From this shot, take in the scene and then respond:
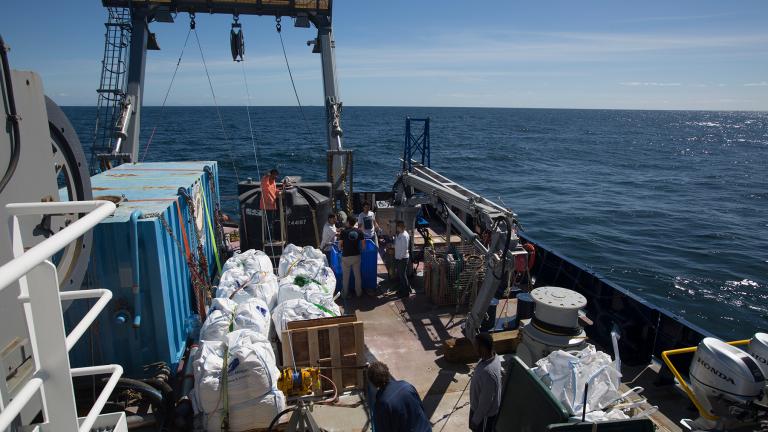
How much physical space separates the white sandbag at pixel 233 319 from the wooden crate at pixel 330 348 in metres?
0.43

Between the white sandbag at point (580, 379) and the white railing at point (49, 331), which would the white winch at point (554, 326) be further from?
the white railing at point (49, 331)

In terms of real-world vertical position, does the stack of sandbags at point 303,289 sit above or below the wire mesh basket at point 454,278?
above

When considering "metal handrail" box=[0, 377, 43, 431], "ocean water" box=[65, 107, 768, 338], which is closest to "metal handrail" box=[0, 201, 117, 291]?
"metal handrail" box=[0, 377, 43, 431]

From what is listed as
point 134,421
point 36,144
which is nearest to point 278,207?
point 134,421

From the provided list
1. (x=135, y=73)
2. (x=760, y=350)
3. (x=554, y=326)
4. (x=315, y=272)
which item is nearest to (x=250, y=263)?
(x=315, y=272)

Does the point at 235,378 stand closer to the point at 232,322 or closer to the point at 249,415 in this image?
the point at 249,415

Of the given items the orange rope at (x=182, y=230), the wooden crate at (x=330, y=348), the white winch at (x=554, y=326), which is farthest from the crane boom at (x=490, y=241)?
the orange rope at (x=182, y=230)

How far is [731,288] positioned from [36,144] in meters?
22.3

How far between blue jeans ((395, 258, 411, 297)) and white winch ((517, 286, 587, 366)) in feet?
12.3

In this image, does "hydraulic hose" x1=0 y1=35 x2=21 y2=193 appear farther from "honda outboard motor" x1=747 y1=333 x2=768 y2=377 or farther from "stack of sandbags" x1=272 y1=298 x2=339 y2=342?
"honda outboard motor" x1=747 y1=333 x2=768 y2=377

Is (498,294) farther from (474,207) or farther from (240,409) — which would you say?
(240,409)

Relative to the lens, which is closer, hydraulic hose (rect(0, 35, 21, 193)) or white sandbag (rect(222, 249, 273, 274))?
hydraulic hose (rect(0, 35, 21, 193))

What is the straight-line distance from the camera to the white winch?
6.30 m

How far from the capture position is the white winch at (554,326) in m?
6.30
